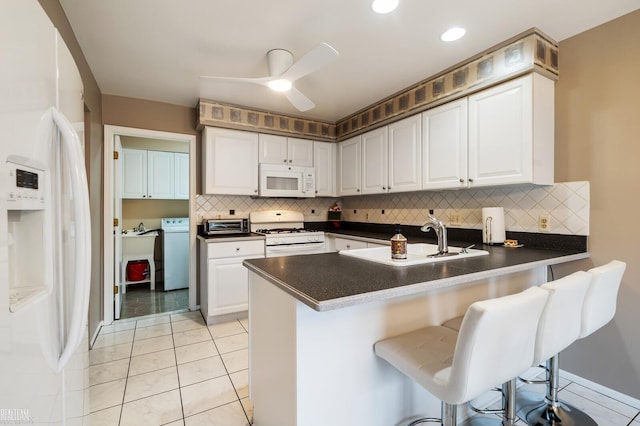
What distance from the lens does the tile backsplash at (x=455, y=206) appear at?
2.03 m

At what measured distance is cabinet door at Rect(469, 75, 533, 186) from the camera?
1.99 meters

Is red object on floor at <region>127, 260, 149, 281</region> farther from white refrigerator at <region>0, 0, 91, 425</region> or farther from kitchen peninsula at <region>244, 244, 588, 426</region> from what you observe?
white refrigerator at <region>0, 0, 91, 425</region>

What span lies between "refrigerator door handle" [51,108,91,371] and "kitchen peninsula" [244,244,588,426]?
24.2 inches

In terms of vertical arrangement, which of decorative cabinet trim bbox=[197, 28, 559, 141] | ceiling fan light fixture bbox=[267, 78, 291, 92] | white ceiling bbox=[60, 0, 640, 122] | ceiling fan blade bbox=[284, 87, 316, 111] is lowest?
ceiling fan blade bbox=[284, 87, 316, 111]

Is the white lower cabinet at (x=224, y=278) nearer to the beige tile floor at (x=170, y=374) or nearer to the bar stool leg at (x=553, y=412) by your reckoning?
the beige tile floor at (x=170, y=374)

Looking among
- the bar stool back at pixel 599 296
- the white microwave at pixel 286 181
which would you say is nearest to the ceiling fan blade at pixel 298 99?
the white microwave at pixel 286 181

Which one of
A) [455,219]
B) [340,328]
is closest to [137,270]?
[340,328]

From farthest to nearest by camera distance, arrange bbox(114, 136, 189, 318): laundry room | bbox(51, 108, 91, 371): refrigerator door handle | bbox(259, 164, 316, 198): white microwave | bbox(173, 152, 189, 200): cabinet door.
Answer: bbox(173, 152, 189, 200): cabinet door < bbox(114, 136, 189, 318): laundry room < bbox(259, 164, 316, 198): white microwave < bbox(51, 108, 91, 371): refrigerator door handle

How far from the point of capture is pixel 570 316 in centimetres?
124

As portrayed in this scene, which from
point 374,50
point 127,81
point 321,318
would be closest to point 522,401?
point 321,318

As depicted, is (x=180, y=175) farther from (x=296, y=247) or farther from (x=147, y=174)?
(x=296, y=247)

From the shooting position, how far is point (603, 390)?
6.17ft

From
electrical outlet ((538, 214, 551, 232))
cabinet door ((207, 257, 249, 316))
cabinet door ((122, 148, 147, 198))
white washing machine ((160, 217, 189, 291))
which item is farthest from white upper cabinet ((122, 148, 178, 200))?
electrical outlet ((538, 214, 551, 232))

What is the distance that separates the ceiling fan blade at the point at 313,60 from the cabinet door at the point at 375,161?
57.8 inches
